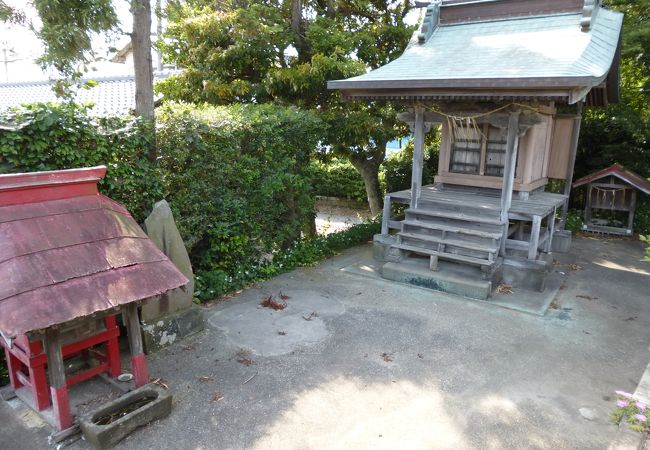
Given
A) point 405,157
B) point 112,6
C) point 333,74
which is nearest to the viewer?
point 112,6

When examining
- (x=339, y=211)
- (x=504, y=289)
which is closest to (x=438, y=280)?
(x=504, y=289)

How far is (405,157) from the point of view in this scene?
1422 cm

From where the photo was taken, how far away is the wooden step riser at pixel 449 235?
7.64m

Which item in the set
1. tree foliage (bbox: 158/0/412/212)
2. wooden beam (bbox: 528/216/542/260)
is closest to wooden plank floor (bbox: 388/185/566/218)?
wooden beam (bbox: 528/216/542/260)

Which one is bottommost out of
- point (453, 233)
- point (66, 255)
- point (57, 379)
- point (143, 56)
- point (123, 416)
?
point (123, 416)

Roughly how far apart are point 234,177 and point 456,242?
3958 mm

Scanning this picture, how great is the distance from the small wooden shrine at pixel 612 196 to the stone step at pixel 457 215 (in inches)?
212

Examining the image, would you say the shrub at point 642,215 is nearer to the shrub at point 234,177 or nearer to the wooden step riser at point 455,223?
the wooden step riser at point 455,223

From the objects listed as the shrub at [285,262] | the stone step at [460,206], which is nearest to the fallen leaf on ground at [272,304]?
the shrub at [285,262]

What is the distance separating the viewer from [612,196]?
11625 millimetres

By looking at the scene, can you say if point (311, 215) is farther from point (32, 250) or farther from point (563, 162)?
point (32, 250)

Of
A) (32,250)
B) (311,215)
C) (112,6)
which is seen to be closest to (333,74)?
(311,215)

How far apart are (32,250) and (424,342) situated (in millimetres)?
4408

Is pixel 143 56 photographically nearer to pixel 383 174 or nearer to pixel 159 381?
pixel 159 381
